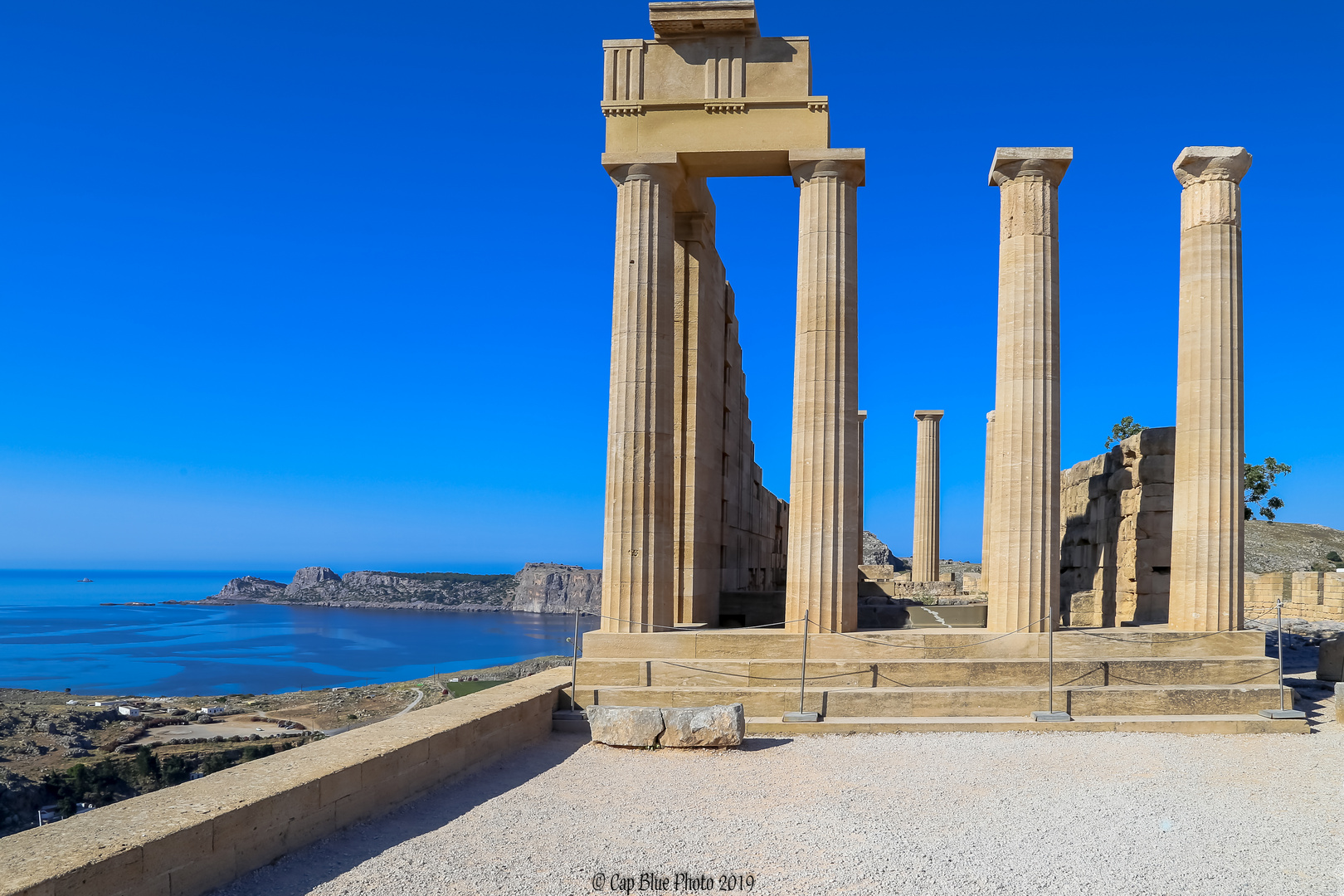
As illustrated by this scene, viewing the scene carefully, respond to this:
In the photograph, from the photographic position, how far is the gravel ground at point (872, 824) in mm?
6934

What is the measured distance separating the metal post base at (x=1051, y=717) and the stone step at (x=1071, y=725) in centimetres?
6

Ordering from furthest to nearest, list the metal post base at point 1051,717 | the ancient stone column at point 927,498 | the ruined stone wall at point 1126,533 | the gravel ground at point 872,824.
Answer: the ancient stone column at point 927,498
the ruined stone wall at point 1126,533
the metal post base at point 1051,717
the gravel ground at point 872,824

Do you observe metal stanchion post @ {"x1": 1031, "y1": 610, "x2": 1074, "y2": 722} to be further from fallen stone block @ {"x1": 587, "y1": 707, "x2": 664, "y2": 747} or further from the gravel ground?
fallen stone block @ {"x1": 587, "y1": 707, "x2": 664, "y2": 747}

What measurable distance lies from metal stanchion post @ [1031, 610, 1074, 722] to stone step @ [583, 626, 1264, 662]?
0.21 meters

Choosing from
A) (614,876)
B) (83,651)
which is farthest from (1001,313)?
(83,651)

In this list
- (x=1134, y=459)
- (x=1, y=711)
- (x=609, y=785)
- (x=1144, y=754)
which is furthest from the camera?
(x=1, y=711)

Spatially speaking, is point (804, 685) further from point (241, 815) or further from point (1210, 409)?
point (241, 815)

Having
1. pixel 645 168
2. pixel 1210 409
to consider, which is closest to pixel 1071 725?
pixel 1210 409

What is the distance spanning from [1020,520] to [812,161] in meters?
6.86

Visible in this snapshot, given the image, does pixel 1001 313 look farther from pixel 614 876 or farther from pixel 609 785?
pixel 614 876

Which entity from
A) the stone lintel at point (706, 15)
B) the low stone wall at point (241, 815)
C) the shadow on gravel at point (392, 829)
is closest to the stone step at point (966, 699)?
the shadow on gravel at point (392, 829)

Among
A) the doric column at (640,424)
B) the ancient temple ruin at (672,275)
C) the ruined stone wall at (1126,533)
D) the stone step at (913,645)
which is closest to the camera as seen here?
the stone step at (913,645)

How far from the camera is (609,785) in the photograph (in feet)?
31.9

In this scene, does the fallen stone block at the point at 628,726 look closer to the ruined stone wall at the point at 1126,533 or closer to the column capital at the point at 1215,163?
the ruined stone wall at the point at 1126,533
